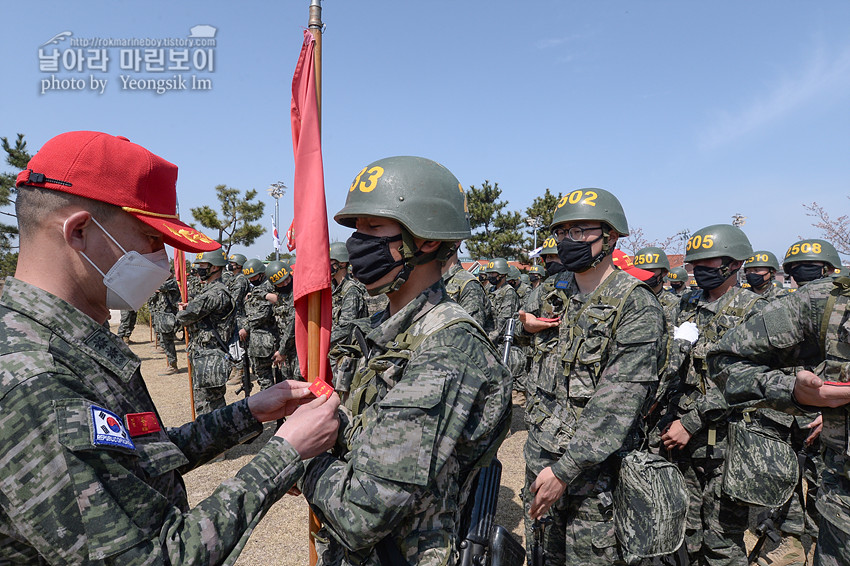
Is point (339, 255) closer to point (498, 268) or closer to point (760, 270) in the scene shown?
point (760, 270)

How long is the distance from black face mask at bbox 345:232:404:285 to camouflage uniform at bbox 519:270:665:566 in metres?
1.78

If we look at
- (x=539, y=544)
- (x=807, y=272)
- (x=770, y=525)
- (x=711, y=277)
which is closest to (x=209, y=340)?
(x=539, y=544)

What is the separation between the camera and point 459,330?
1.88m

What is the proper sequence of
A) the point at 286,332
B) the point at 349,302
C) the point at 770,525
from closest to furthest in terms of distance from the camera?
the point at 770,525 → the point at 349,302 → the point at 286,332

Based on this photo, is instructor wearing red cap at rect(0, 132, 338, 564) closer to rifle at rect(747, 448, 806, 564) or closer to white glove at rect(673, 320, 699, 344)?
white glove at rect(673, 320, 699, 344)

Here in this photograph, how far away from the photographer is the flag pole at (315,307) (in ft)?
8.09

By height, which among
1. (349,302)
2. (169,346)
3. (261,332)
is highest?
(349,302)

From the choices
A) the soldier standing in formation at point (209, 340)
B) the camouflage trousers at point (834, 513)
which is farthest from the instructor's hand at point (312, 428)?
the soldier standing in formation at point (209, 340)

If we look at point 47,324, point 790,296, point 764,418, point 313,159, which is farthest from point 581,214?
point 47,324

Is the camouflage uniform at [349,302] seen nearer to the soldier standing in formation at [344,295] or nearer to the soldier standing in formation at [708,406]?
the soldier standing in formation at [344,295]

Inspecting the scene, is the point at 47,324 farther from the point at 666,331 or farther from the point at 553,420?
the point at 666,331

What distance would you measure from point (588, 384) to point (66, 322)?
2.98 m

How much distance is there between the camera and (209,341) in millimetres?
7711

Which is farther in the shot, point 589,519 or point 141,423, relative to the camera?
point 589,519
